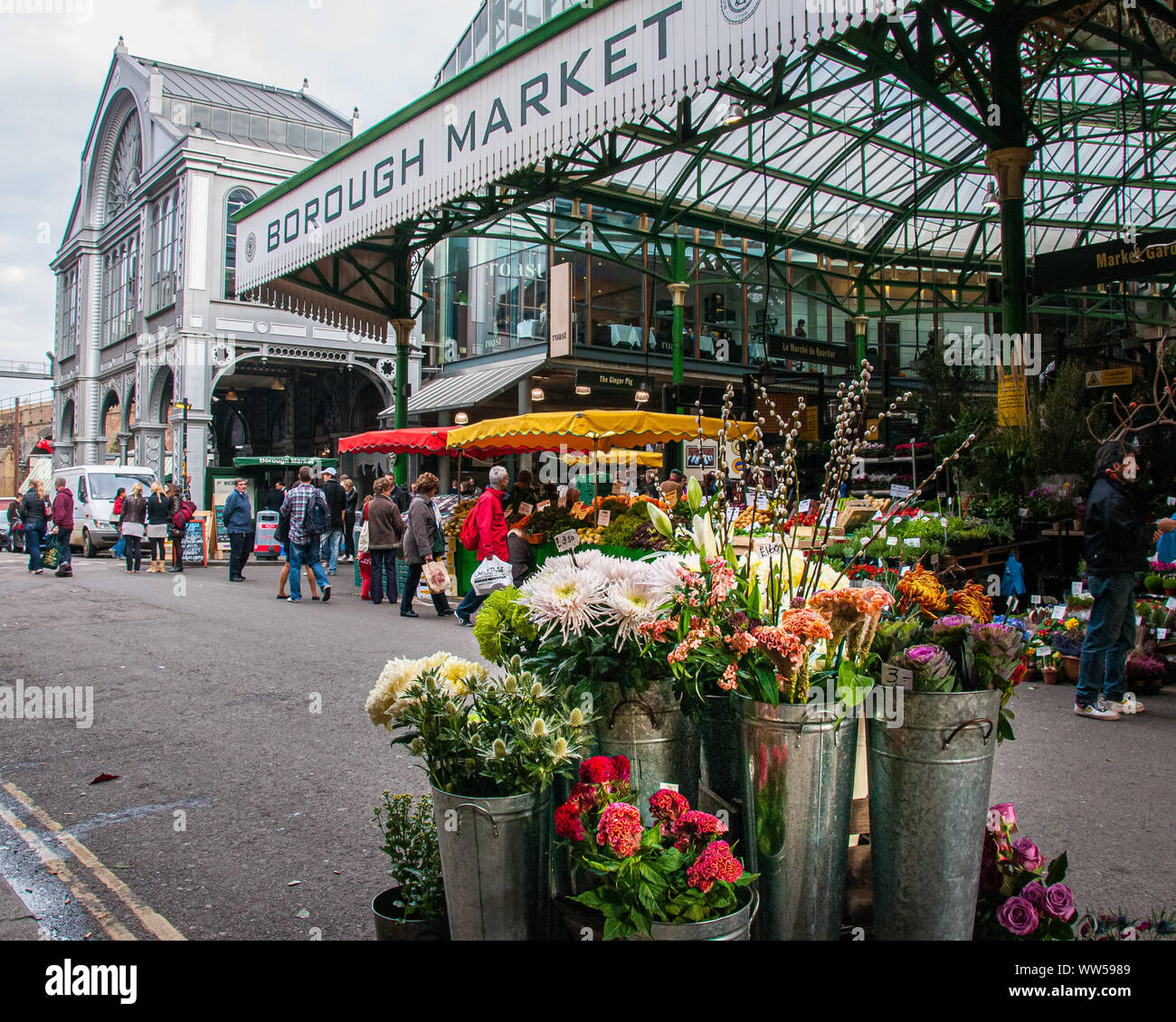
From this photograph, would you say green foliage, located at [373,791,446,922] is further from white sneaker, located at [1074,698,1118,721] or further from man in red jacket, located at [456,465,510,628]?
man in red jacket, located at [456,465,510,628]

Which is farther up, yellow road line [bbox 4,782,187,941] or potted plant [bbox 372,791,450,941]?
potted plant [bbox 372,791,450,941]

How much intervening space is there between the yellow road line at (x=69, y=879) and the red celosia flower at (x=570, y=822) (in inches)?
68.0

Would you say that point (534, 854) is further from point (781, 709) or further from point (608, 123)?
point (608, 123)

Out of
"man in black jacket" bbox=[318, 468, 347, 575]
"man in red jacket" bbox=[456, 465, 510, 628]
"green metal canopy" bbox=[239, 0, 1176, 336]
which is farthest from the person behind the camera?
"man in black jacket" bbox=[318, 468, 347, 575]

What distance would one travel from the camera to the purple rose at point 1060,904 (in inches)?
96.3

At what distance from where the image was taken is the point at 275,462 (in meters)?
24.4

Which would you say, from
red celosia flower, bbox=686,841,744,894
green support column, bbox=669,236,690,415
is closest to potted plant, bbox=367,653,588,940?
red celosia flower, bbox=686,841,744,894

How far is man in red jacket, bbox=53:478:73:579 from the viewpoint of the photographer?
53.1 ft

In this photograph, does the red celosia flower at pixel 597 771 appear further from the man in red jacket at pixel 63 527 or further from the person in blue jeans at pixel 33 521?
the person in blue jeans at pixel 33 521

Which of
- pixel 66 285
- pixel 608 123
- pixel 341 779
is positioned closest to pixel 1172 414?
pixel 608 123

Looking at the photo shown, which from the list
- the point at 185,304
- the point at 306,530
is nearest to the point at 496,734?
the point at 306,530

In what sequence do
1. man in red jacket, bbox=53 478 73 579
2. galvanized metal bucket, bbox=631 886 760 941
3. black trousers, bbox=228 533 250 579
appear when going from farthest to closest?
1. man in red jacket, bbox=53 478 73 579
2. black trousers, bbox=228 533 250 579
3. galvanized metal bucket, bbox=631 886 760 941

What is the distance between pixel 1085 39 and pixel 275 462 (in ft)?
65.9

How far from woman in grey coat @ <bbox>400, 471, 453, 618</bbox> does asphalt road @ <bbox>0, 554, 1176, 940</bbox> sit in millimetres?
2582
